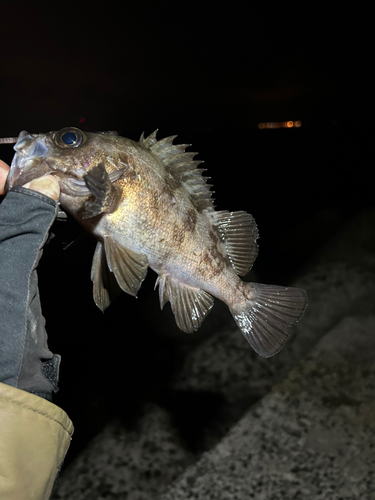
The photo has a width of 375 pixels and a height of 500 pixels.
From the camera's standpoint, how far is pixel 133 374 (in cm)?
381

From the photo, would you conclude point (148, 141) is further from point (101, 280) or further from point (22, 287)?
point (22, 287)

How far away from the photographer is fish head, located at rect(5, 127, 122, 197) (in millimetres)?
1412

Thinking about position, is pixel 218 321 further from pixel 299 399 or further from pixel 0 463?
pixel 0 463

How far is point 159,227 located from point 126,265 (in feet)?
0.68

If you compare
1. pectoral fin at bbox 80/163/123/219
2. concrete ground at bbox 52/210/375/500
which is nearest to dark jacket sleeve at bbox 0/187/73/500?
pectoral fin at bbox 80/163/123/219

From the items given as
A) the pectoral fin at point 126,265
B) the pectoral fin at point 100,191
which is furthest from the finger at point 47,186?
the pectoral fin at point 126,265

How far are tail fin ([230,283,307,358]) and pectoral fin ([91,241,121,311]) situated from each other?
0.54 meters

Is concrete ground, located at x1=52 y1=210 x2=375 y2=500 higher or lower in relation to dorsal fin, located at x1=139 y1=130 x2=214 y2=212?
lower

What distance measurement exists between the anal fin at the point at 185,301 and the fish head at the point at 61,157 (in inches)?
19.6

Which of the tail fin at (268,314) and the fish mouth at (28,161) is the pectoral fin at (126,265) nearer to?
the fish mouth at (28,161)

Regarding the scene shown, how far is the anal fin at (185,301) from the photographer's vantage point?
158cm

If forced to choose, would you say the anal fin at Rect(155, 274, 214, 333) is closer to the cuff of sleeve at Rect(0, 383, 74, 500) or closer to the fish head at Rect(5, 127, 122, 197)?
the fish head at Rect(5, 127, 122, 197)

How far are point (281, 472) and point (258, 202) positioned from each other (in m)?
3.86

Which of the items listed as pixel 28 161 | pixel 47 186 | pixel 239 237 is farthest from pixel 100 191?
pixel 239 237
